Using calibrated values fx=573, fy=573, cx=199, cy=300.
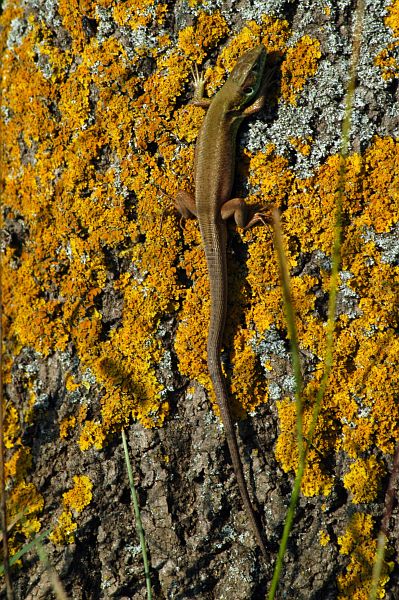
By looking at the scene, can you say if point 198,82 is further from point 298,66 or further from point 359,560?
point 359,560

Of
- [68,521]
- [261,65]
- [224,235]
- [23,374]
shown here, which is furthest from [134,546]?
[261,65]

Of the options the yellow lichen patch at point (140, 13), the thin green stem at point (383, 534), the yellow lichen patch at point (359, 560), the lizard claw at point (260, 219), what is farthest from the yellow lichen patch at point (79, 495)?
the yellow lichen patch at point (140, 13)

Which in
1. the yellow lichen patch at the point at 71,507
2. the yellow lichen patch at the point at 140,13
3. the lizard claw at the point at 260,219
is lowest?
the yellow lichen patch at the point at 71,507

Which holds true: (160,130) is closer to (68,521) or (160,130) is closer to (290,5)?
(290,5)

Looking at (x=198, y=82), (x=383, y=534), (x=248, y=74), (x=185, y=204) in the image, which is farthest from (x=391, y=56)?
(x=383, y=534)

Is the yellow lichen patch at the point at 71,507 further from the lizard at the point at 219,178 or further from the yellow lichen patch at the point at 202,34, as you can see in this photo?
the yellow lichen patch at the point at 202,34

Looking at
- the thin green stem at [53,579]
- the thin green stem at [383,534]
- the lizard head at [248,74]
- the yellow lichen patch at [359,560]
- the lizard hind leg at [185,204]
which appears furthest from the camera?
the lizard hind leg at [185,204]

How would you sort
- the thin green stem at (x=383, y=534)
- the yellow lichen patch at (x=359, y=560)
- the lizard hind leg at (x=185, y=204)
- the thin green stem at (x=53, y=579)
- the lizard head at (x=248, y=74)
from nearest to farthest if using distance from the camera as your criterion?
the thin green stem at (x=53, y=579), the thin green stem at (x=383, y=534), the yellow lichen patch at (x=359, y=560), the lizard head at (x=248, y=74), the lizard hind leg at (x=185, y=204)
